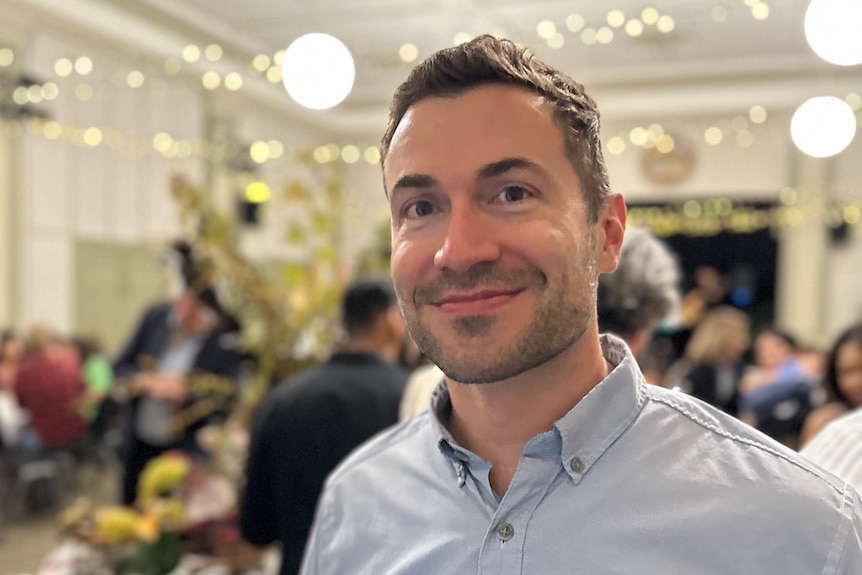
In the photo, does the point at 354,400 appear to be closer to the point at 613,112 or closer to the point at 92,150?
the point at 92,150

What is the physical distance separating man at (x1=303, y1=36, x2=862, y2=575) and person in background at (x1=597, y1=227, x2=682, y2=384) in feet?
2.37

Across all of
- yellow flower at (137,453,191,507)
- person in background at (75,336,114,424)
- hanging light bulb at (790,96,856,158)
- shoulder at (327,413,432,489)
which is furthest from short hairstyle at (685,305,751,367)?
shoulder at (327,413,432,489)

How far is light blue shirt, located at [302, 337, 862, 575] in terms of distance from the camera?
2.52 feet

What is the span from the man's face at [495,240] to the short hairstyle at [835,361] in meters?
2.03

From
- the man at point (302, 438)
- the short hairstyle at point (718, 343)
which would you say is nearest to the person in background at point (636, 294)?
the man at point (302, 438)

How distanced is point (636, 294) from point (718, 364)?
3.32 metres

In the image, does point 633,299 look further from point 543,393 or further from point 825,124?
point 825,124

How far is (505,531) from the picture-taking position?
2.73ft

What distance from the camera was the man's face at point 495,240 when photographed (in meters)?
0.82

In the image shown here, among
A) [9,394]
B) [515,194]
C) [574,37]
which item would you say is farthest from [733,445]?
[574,37]

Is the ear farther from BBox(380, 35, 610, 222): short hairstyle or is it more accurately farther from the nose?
the nose

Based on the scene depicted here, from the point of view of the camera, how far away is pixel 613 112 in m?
7.55

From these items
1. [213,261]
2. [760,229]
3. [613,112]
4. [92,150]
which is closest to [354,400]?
[213,261]

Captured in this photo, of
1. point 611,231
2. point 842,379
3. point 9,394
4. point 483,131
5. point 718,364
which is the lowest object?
point 9,394
